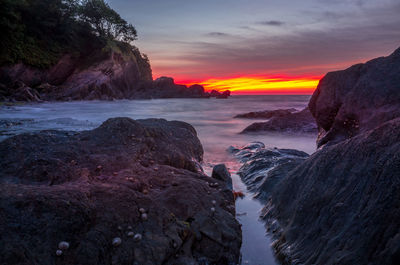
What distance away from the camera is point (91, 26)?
34.6 meters

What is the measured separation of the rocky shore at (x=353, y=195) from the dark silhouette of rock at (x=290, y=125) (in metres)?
5.78

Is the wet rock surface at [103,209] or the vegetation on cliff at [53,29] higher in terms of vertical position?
the vegetation on cliff at [53,29]

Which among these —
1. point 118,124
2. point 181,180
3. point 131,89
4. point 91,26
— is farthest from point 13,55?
point 181,180

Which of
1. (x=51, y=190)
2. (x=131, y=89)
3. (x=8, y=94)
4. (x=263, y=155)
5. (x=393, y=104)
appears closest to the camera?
(x=51, y=190)

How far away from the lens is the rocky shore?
4.87ft

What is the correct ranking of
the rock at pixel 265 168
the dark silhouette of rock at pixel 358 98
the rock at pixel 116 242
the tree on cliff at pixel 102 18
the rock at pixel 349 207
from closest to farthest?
the rock at pixel 349 207 → the rock at pixel 116 242 → the dark silhouette of rock at pixel 358 98 → the rock at pixel 265 168 → the tree on cliff at pixel 102 18

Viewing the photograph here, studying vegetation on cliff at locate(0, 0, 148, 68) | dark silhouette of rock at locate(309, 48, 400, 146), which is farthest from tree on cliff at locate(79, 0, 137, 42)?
dark silhouette of rock at locate(309, 48, 400, 146)

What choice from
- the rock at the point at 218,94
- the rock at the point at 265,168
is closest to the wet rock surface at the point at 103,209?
the rock at the point at 265,168

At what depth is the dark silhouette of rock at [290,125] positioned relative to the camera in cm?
955

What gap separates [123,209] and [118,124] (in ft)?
6.48

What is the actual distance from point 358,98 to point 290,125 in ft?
19.9

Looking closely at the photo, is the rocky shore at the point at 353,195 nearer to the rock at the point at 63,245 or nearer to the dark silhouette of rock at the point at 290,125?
the rock at the point at 63,245

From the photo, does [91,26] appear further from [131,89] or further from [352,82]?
[352,82]

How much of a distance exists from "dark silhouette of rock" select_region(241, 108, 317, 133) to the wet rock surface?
724 centimetres
